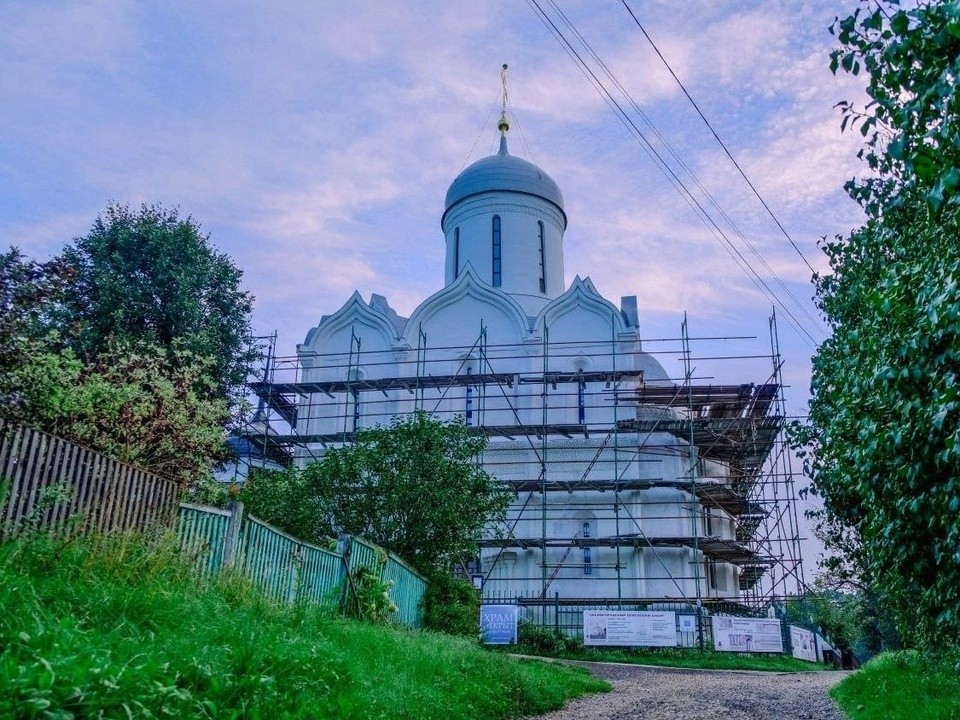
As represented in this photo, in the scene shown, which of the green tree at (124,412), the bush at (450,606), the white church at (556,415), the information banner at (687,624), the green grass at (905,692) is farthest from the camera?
the white church at (556,415)

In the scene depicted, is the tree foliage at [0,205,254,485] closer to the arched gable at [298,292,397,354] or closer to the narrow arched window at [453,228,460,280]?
the arched gable at [298,292,397,354]

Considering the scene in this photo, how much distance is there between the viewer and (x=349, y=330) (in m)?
29.0

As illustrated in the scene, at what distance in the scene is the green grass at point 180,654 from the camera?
3.95 metres

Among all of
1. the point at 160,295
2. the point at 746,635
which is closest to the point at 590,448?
the point at 746,635

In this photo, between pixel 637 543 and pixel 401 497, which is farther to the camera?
pixel 637 543

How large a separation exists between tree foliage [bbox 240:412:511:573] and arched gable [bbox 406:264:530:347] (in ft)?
33.1

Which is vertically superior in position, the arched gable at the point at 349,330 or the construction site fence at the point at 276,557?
the arched gable at the point at 349,330

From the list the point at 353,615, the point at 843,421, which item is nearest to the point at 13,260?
the point at 353,615

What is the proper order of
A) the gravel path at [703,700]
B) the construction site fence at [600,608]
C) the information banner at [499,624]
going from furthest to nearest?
the construction site fence at [600,608]
the information banner at [499,624]
the gravel path at [703,700]

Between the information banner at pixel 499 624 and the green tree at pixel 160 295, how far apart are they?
859cm

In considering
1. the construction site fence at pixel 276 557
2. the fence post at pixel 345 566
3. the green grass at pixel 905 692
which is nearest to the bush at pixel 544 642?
the construction site fence at pixel 276 557

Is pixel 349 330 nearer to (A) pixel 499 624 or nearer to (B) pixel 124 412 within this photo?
(A) pixel 499 624

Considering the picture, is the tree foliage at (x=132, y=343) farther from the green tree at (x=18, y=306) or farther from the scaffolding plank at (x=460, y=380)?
the scaffolding plank at (x=460, y=380)

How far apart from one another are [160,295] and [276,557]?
13786 mm
